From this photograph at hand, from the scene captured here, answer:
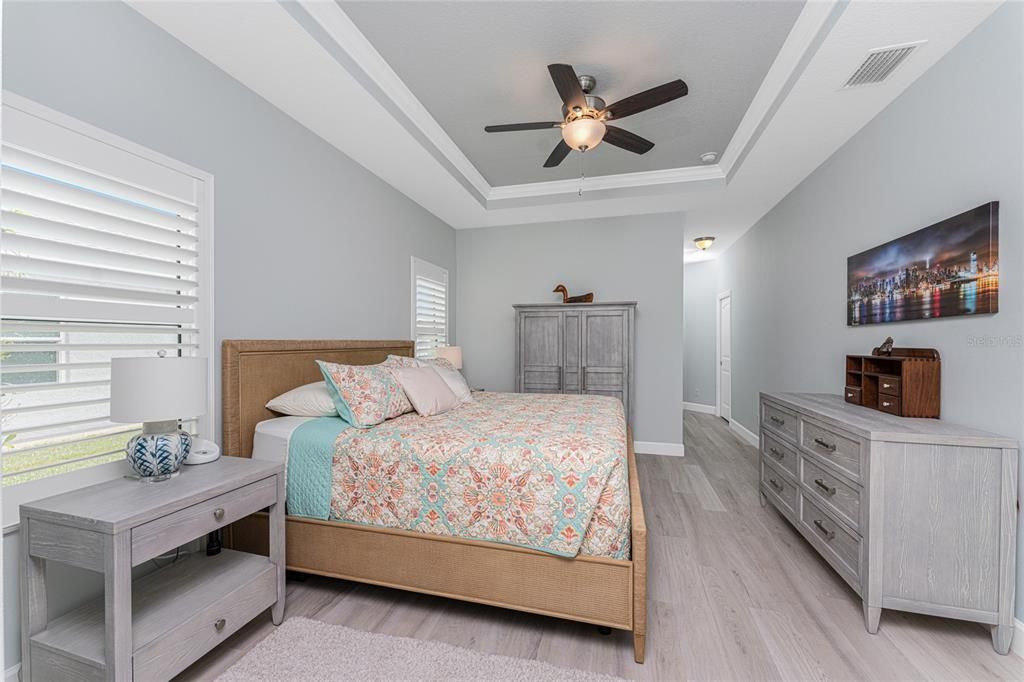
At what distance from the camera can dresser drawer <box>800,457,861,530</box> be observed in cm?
214

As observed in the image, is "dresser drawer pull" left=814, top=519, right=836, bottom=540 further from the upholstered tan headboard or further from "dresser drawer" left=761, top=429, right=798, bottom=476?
the upholstered tan headboard

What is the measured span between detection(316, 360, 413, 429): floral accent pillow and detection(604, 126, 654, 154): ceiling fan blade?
196 cm

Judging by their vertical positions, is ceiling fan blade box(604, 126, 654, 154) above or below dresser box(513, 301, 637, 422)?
above

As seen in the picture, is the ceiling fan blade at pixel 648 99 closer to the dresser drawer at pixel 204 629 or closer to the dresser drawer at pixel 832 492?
the dresser drawer at pixel 832 492

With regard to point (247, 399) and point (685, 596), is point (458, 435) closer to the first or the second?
point (247, 399)

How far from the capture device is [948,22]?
2.03 m

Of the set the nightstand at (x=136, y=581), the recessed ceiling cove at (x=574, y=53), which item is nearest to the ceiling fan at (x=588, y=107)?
the recessed ceiling cove at (x=574, y=53)

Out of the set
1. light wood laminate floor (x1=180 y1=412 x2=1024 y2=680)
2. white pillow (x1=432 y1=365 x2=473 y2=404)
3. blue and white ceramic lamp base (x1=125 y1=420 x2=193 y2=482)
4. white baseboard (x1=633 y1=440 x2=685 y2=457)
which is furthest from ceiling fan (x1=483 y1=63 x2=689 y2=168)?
white baseboard (x1=633 y1=440 x2=685 y2=457)

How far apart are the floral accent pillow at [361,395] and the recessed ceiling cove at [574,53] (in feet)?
5.67

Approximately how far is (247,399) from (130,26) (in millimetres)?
1723

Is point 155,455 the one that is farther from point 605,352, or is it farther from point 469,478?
point 605,352

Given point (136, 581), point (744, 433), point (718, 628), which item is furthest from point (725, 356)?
point (136, 581)

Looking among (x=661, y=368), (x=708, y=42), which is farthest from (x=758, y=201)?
(x=708, y=42)

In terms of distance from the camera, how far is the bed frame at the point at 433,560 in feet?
6.14
